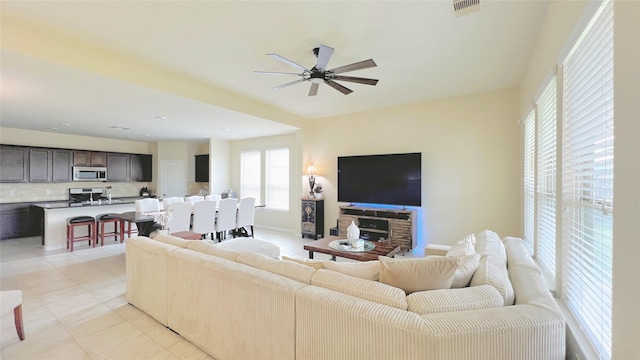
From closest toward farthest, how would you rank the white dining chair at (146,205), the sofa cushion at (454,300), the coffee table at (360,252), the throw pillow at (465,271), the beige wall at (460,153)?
the sofa cushion at (454,300) → the throw pillow at (465,271) → the coffee table at (360,252) → the beige wall at (460,153) → the white dining chair at (146,205)

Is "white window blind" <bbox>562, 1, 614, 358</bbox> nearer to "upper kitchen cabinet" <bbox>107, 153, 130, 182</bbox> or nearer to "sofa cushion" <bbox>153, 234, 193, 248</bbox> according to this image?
"sofa cushion" <bbox>153, 234, 193, 248</bbox>

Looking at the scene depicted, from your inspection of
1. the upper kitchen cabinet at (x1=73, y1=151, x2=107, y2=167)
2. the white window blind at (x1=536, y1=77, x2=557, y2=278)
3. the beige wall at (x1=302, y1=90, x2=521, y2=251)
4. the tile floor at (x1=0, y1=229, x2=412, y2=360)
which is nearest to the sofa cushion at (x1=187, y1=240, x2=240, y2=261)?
the tile floor at (x1=0, y1=229, x2=412, y2=360)

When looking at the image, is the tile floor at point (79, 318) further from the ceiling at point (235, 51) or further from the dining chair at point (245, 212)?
the ceiling at point (235, 51)

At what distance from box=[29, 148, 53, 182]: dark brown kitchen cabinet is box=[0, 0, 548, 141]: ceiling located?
208cm

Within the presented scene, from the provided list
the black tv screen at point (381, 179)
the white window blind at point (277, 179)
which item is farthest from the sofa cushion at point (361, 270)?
the white window blind at point (277, 179)

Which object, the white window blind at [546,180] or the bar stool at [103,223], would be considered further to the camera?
the bar stool at [103,223]

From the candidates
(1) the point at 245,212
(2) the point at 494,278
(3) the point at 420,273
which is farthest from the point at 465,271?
(1) the point at 245,212

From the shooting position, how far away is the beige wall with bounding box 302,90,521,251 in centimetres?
421

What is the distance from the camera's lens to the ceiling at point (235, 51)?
224cm

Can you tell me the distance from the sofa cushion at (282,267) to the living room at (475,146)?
1.38m

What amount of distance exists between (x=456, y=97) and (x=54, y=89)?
19.4 feet

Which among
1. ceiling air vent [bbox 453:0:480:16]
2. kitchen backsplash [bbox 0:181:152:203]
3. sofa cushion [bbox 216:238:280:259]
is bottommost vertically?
sofa cushion [bbox 216:238:280:259]

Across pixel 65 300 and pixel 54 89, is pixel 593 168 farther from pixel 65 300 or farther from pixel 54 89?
pixel 54 89

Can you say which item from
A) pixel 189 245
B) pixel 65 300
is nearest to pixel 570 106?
pixel 189 245
